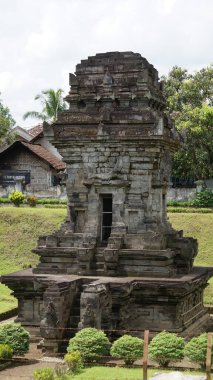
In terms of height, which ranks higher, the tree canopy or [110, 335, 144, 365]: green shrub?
the tree canopy

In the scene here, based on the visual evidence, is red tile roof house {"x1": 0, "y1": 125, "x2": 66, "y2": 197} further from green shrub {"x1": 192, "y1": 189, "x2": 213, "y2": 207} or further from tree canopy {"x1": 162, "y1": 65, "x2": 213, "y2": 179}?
green shrub {"x1": 192, "y1": 189, "x2": 213, "y2": 207}

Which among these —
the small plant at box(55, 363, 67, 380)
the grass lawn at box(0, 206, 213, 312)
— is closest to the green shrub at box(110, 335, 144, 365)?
the small plant at box(55, 363, 67, 380)

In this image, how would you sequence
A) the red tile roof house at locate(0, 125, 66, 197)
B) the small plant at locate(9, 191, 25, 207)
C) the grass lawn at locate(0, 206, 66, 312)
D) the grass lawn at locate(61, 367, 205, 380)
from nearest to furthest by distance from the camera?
the grass lawn at locate(61, 367, 205, 380) < the grass lawn at locate(0, 206, 66, 312) < the small plant at locate(9, 191, 25, 207) < the red tile roof house at locate(0, 125, 66, 197)

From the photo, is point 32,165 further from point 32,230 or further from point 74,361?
point 74,361

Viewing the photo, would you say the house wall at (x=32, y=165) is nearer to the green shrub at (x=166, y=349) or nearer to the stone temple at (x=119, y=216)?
the stone temple at (x=119, y=216)

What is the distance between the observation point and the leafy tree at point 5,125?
51.0 metres

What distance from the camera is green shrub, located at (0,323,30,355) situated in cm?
1703

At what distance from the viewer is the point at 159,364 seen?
16.2 meters

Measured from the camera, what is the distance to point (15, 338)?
672 inches

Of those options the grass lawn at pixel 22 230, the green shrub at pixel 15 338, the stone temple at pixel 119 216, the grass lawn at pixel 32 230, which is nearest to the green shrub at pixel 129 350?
the green shrub at pixel 15 338

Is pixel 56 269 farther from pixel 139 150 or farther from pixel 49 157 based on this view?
pixel 49 157

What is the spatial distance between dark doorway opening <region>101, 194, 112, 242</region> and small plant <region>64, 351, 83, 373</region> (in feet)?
20.9

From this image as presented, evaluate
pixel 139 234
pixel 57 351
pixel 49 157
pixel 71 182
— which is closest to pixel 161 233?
pixel 139 234

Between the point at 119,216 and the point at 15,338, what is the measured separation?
577cm
